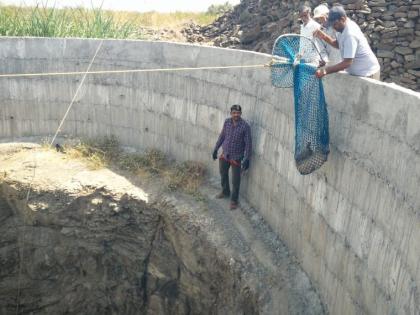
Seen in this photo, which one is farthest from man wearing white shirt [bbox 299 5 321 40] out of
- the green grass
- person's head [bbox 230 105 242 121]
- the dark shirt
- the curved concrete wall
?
the green grass

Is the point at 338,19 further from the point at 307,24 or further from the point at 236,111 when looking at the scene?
the point at 236,111

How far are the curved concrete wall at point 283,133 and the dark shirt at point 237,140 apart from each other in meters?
0.23

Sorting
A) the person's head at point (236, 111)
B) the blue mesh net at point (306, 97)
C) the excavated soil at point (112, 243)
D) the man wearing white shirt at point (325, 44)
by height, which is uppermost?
the man wearing white shirt at point (325, 44)

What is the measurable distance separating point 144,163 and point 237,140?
2698 millimetres

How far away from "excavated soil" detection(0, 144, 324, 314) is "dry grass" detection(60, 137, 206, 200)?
0.18 m

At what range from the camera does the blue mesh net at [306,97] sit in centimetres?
535

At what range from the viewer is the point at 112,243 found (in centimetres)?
901

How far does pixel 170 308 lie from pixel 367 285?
442cm

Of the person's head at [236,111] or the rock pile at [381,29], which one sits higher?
the rock pile at [381,29]

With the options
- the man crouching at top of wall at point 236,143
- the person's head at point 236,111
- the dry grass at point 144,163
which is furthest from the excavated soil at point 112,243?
the person's head at point 236,111

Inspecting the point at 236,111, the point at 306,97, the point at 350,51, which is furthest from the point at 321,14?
the point at 236,111

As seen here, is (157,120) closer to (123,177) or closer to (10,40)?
(123,177)

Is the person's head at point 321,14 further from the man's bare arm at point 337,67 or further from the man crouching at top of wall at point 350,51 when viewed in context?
the man's bare arm at point 337,67

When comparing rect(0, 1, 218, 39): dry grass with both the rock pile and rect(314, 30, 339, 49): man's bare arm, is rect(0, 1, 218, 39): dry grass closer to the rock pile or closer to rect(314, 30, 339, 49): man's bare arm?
the rock pile
